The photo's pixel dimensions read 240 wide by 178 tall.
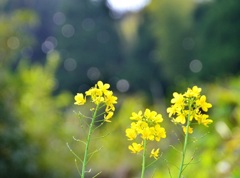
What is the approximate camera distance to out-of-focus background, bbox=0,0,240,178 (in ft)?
16.5

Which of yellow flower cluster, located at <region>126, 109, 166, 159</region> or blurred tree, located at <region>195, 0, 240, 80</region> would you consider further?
blurred tree, located at <region>195, 0, 240, 80</region>

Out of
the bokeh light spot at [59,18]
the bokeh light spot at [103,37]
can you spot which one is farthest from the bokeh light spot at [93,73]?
the bokeh light spot at [59,18]

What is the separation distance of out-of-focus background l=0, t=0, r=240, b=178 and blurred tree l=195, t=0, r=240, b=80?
35mm

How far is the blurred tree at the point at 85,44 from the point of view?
24.6 metres

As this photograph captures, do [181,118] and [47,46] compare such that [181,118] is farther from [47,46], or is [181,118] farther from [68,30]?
[47,46]

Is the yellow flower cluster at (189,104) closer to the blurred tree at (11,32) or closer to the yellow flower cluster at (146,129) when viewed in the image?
the yellow flower cluster at (146,129)

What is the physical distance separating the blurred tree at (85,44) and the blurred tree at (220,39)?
19.4 ft

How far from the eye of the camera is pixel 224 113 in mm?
4871

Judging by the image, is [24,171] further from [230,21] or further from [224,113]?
[230,21]

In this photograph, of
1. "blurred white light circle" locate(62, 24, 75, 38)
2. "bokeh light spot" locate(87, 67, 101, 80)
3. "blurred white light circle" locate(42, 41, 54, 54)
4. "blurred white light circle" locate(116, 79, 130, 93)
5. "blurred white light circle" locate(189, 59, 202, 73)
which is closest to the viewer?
"blurred white light circle" locate(189, 59, 202, 73)

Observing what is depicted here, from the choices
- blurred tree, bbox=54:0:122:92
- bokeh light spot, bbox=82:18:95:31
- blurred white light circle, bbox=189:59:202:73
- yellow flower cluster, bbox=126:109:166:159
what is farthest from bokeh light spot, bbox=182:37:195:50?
yellow flower cluster, bbox=126:109:166:159

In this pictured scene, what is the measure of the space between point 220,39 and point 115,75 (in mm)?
6349

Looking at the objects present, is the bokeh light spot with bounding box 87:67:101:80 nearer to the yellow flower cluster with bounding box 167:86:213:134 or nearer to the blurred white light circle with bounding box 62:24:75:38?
the blurred white light circle with bounding box 62:24:75:38

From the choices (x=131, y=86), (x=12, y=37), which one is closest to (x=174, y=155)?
(x=12, y=37)
